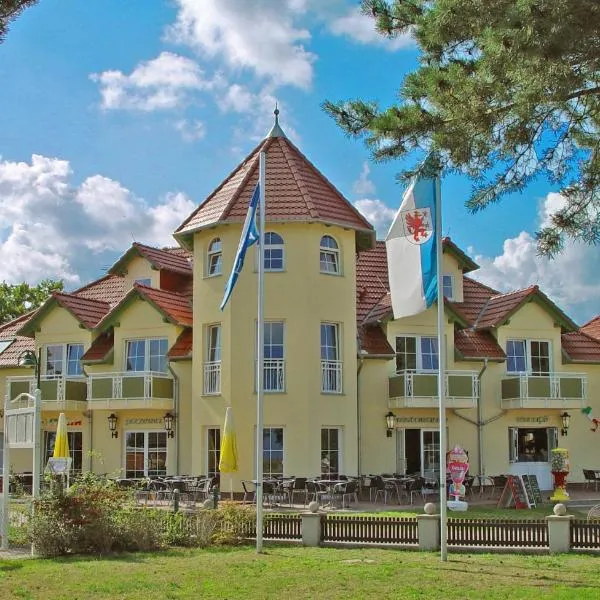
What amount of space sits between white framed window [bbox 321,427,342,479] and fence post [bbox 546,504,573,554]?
40.2 ft

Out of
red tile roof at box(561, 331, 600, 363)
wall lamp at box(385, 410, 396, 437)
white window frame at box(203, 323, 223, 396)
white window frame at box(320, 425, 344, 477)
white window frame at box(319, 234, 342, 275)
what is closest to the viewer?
white window frame at box(320, 425, 344, 477)

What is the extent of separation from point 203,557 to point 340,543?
278cm

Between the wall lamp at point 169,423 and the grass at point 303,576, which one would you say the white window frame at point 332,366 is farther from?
the grass at point 303,576

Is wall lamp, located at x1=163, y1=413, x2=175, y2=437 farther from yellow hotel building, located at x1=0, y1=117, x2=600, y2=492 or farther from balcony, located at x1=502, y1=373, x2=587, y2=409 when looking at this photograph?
balcony, located at x1=502, y1=373, x2=587, y2=409

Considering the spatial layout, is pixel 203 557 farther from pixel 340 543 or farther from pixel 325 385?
pixel 325 385

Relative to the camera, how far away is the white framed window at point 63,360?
111ft

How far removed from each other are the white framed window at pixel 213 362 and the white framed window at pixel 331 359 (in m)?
3.18

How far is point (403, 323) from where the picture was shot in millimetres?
31672

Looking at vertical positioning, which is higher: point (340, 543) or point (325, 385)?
point (325, 385)

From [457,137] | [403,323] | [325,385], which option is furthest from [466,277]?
[457,137]

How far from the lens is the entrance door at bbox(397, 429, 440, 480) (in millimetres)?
31344

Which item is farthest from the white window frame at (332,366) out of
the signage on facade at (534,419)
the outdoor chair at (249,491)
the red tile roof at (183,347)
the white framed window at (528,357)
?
the signage on facade at (534,419)

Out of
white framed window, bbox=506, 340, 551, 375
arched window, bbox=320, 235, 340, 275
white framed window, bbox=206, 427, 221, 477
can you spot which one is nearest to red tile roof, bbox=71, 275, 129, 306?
white framed window, bbox=206, 427, 221, 477

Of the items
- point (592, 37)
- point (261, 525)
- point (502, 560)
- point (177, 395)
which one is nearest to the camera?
point (592, 37)
